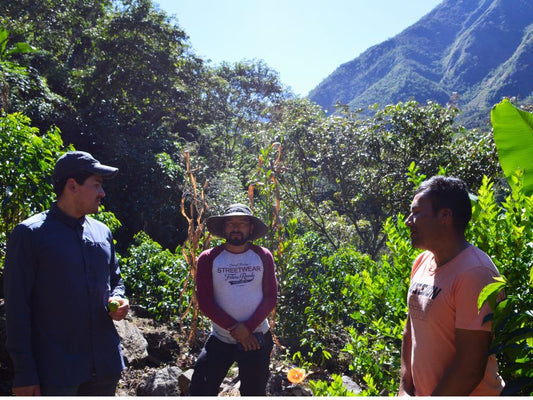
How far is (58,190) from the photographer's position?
2213 mm

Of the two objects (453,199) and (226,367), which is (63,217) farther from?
(453,199)

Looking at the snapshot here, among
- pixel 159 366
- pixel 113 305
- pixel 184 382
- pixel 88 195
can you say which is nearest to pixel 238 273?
pixel 113 305

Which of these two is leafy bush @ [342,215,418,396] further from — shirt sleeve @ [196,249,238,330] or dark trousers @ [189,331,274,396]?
shirt sleeve @ [196,249,238,330]

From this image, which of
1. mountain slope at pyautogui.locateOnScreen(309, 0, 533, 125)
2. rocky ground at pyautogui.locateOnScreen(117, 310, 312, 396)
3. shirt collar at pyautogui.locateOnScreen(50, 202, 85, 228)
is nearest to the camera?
shirt collar at pyautogui.locateOnScreen(50, 202, 85, 228)

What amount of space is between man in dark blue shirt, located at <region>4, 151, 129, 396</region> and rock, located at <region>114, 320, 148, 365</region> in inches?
92.1

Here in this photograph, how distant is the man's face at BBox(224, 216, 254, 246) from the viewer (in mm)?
2982

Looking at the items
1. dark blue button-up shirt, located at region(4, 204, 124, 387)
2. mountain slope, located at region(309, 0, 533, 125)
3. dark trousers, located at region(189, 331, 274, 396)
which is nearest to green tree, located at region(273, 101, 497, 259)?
dark trousers, located at region(189, 331, 274, 396)

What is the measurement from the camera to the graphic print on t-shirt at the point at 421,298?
1.80m

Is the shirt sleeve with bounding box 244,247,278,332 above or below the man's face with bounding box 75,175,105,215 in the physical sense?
below

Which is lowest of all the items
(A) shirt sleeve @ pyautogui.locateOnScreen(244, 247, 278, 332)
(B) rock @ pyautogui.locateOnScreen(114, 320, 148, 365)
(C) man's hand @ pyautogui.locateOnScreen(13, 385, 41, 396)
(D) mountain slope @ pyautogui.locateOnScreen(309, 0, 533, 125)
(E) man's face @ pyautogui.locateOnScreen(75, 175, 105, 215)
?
(B) rock @ pyautogui.locateOnScreen(114, 320, 148, 365)

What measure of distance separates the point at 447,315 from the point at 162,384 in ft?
9.38

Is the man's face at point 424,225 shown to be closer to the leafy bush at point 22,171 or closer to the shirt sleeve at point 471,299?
the shirt sleeve at point 471,299

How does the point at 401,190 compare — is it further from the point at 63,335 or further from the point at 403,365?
the point at 63,335

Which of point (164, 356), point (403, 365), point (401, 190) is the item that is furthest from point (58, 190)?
point (401, 190)
